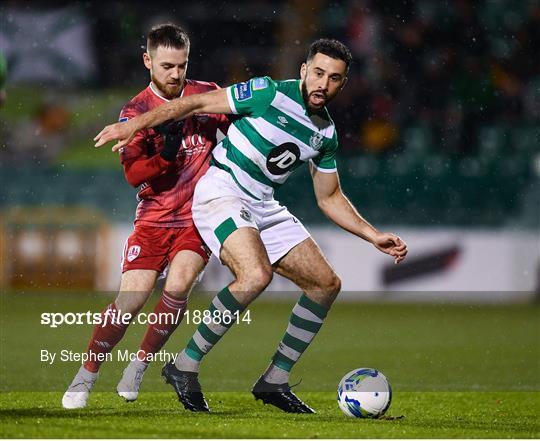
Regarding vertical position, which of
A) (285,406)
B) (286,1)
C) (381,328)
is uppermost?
→ (286,1)

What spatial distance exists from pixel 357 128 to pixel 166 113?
994cm

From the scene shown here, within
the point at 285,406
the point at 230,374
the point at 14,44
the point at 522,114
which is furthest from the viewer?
the point at 14,44

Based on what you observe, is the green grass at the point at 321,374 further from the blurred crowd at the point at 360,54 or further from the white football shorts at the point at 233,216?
the blurred crowd at the point at 360,54

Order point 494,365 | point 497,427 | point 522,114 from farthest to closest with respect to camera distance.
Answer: point 522,114
point 494,365
point 497,427

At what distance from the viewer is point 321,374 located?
28.1 ft

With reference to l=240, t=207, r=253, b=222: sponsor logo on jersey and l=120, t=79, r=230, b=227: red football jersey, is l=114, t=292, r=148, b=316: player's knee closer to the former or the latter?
l=120, t=79, r=230, b=227: red football jersey

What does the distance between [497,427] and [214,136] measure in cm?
226

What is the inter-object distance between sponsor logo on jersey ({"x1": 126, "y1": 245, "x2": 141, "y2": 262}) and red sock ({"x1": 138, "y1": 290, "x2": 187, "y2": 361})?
26cm

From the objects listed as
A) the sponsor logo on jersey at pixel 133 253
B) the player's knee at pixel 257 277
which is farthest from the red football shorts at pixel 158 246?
the player's knee at pixel 257 277

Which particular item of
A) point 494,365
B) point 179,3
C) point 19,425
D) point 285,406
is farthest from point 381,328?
point 179,3

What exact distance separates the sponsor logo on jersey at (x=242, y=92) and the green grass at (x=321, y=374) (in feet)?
5.50

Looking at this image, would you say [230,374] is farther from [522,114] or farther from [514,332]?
[522,114]

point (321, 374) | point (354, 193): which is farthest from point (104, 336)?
point (354, 193)

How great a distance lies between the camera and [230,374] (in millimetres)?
8438
